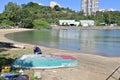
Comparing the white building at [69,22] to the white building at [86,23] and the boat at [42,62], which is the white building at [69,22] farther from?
the boat at [42,62]

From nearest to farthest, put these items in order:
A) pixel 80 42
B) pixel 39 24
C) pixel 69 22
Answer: pixel 80 42
pixel 39 24
pixel 69 22

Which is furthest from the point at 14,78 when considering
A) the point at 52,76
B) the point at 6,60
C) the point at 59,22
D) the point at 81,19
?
the point at 81,19

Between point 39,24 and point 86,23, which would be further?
point 86,23

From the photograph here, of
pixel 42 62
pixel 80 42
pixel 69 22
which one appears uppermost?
pixel 42 62

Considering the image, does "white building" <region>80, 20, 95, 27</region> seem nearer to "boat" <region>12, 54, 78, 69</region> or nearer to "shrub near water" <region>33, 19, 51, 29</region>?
"shrub near water" <region>33, 19, 51, 29</region>

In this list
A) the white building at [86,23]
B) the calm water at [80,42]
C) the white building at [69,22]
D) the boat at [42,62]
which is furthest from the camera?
the white building at [86,23]

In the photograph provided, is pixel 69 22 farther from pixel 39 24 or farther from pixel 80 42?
pixel 80 42

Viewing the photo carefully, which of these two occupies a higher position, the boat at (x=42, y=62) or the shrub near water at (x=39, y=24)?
the boat at (x=42, y=62)

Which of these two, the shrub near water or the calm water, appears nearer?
the calm water

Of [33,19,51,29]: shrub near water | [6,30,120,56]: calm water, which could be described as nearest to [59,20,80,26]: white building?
[33,19,51,29]: shrub near water

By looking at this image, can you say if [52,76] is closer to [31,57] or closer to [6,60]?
[31,57]

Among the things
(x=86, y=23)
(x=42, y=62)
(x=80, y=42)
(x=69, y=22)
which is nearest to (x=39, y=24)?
(x=69, y=22)

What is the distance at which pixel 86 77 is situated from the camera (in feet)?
53.0

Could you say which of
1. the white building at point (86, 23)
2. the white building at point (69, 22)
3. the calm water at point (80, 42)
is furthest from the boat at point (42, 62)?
the white building at point (86, 23)
